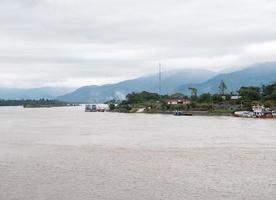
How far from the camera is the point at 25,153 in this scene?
808 inches

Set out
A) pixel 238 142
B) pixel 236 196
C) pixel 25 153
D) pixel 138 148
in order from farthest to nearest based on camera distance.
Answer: pixel 238 142 < pixel 138 148 < pixel 25 153 < pixel 236 196

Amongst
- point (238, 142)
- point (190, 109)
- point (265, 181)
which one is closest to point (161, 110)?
point (190, 109)

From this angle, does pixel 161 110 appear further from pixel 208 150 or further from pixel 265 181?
pixel 265 181

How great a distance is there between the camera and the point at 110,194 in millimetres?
12180

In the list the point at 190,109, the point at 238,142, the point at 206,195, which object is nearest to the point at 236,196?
the point at 206,195

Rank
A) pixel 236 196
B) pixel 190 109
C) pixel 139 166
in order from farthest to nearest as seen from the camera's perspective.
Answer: pixel 190 109 → pixel 139 166 → pixel 236 196

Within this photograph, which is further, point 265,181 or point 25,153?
point 25,153

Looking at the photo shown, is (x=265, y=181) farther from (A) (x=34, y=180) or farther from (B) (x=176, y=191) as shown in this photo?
(A) (x=34, y=180)

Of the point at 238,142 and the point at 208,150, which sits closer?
the point at 208,150

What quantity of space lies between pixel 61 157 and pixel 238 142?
9885 millimetres

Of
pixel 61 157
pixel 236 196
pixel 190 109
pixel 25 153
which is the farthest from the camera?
pixel 190 109

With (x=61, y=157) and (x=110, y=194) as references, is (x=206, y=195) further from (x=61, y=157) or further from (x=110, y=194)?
(x=61, y=157)

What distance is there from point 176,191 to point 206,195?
2.69 ft

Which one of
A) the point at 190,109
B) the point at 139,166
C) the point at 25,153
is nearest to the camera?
the point at 139,166
